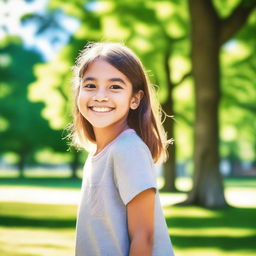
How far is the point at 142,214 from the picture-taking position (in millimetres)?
2777

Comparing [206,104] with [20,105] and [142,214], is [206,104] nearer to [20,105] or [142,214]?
[142,214]

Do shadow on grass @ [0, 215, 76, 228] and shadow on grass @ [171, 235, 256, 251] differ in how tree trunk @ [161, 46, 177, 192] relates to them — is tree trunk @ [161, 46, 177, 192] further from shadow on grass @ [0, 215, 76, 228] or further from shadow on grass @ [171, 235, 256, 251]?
shadow on grass @ [171, 235, 256, 251]

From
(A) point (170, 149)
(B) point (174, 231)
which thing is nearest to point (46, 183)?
(A) point (170, 149)

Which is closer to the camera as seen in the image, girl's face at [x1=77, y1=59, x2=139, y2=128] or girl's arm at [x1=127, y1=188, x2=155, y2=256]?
girl's arm at [x1=127, y1=188, x2=155, y2=256]

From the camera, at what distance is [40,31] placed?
25.9 m

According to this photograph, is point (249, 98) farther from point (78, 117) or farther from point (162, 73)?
point (78, 117)

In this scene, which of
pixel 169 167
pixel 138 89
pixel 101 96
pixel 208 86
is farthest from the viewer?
pixel 169 167

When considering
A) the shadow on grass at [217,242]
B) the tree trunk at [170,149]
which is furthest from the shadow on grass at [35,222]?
the tree trunk at [170,149]

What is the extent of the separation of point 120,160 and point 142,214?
24 centimetres

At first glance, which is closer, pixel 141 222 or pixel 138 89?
pixel 141 222

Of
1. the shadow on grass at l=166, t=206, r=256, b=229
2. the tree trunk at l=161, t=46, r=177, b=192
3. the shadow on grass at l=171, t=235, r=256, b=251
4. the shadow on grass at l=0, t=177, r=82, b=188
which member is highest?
the tree trunk at l=161, t=46, r=177, b=192

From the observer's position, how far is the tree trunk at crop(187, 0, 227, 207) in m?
18.7

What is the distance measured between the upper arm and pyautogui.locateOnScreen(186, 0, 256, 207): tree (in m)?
15.9

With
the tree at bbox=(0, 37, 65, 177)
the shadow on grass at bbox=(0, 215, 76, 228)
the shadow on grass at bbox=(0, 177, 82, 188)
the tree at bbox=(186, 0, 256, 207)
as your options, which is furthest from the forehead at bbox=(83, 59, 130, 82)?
the tree at bbox=(0, 37, 65, 177)
